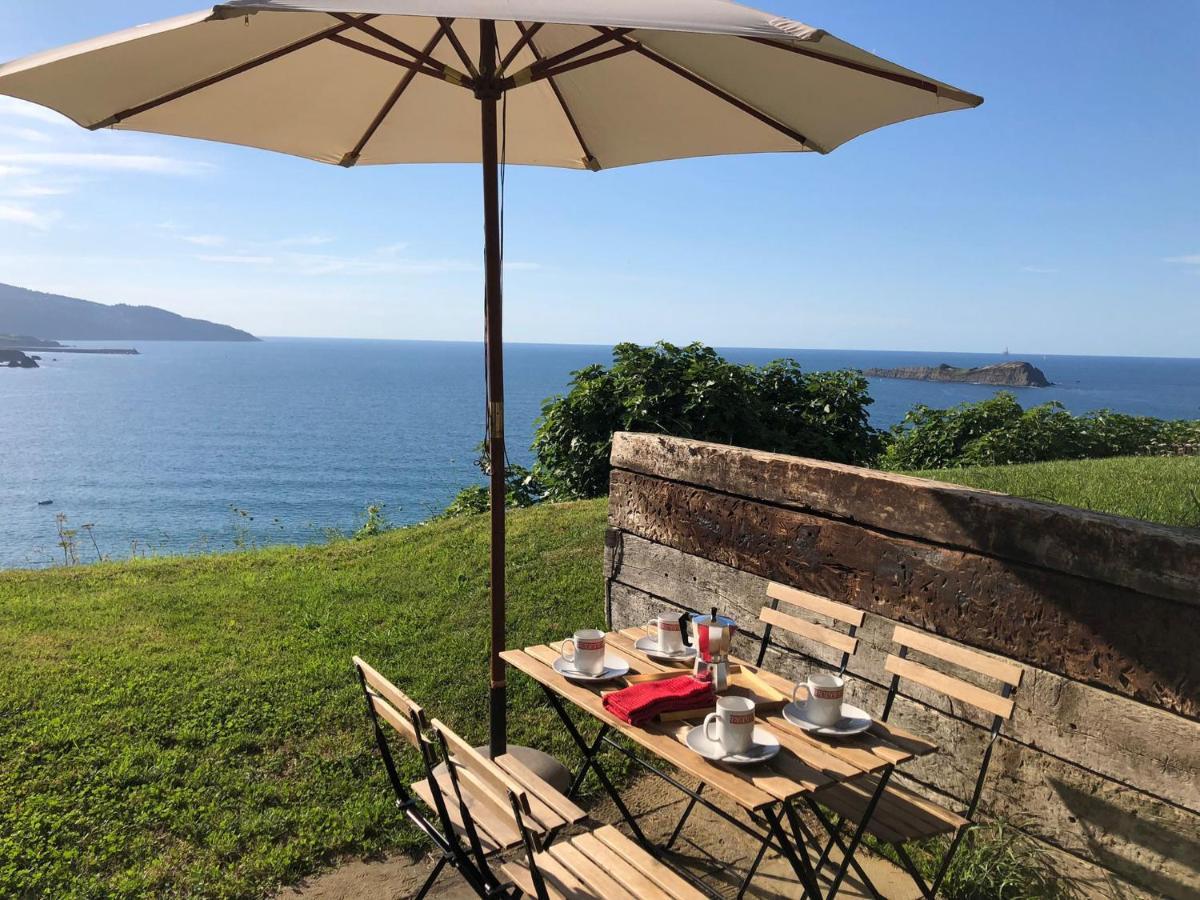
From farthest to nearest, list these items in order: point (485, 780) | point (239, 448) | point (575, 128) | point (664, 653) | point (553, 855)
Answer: point (239, 448) → point (575, 128) → point (664, 653) → point (553, 855) → point (485, 780)

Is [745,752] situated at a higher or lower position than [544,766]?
higher

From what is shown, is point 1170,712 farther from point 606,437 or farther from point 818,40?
point 606,437

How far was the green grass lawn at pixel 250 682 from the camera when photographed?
3471mm

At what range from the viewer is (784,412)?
32.9 feet

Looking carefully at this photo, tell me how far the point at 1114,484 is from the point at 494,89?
16.8 feet

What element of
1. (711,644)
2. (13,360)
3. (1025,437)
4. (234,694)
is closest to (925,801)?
(711,644)

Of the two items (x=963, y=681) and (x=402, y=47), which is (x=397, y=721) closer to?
(x=963, y=681)

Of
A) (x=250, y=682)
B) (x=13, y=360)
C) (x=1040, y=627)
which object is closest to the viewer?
(x=1040, y=627)

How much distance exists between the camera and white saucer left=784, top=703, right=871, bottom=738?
2.69 meters

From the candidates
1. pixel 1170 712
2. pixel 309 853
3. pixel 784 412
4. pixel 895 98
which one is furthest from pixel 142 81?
pixel 784 412

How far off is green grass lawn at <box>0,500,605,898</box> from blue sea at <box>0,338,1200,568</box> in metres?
2.87

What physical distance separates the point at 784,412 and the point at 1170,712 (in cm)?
748

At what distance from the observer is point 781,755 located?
8.39ft

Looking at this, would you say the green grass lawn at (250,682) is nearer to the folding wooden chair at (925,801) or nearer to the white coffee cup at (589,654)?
the white coffee cup at (589,654)
